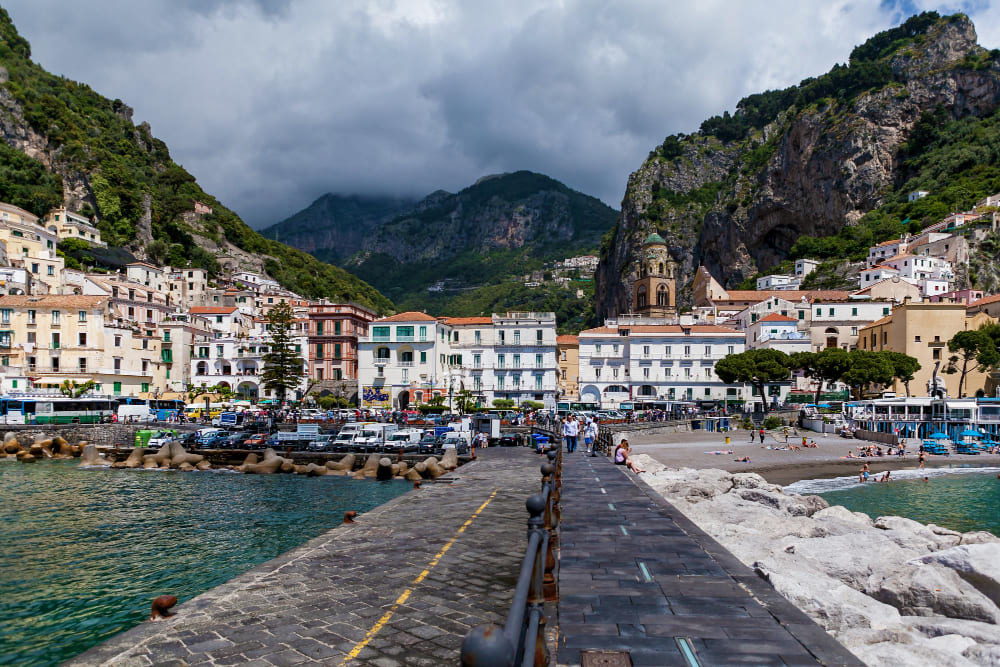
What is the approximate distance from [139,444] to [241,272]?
70.3 metres

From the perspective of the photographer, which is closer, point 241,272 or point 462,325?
point 462,325

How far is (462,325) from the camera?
64250 mm

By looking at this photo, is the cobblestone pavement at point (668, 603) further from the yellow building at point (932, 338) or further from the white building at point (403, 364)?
the yellow building at point (932, 338)

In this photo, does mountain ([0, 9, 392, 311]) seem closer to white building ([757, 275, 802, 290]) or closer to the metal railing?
white building ([757, 275, 802, 290])

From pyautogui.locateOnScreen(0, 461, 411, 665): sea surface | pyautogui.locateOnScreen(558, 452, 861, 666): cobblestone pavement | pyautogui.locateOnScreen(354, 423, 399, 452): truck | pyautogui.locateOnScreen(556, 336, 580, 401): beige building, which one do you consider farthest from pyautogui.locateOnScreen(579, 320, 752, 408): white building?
pyautogui.locateOnScreen(558, 452, 861, 666): cobblestone pavement

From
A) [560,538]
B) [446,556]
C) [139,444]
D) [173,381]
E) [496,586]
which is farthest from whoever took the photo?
[173,381]

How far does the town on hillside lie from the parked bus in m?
6.77

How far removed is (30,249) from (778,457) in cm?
7648

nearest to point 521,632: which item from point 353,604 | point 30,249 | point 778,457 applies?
point 353,604

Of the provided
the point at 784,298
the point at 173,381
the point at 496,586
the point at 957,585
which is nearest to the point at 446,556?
the point at 496,586

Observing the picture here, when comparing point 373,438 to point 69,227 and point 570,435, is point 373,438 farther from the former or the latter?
point 69,227

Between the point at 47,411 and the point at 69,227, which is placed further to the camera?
the point at 69,227

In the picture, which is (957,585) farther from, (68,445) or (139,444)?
(68,445)

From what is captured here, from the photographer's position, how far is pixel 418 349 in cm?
6012
